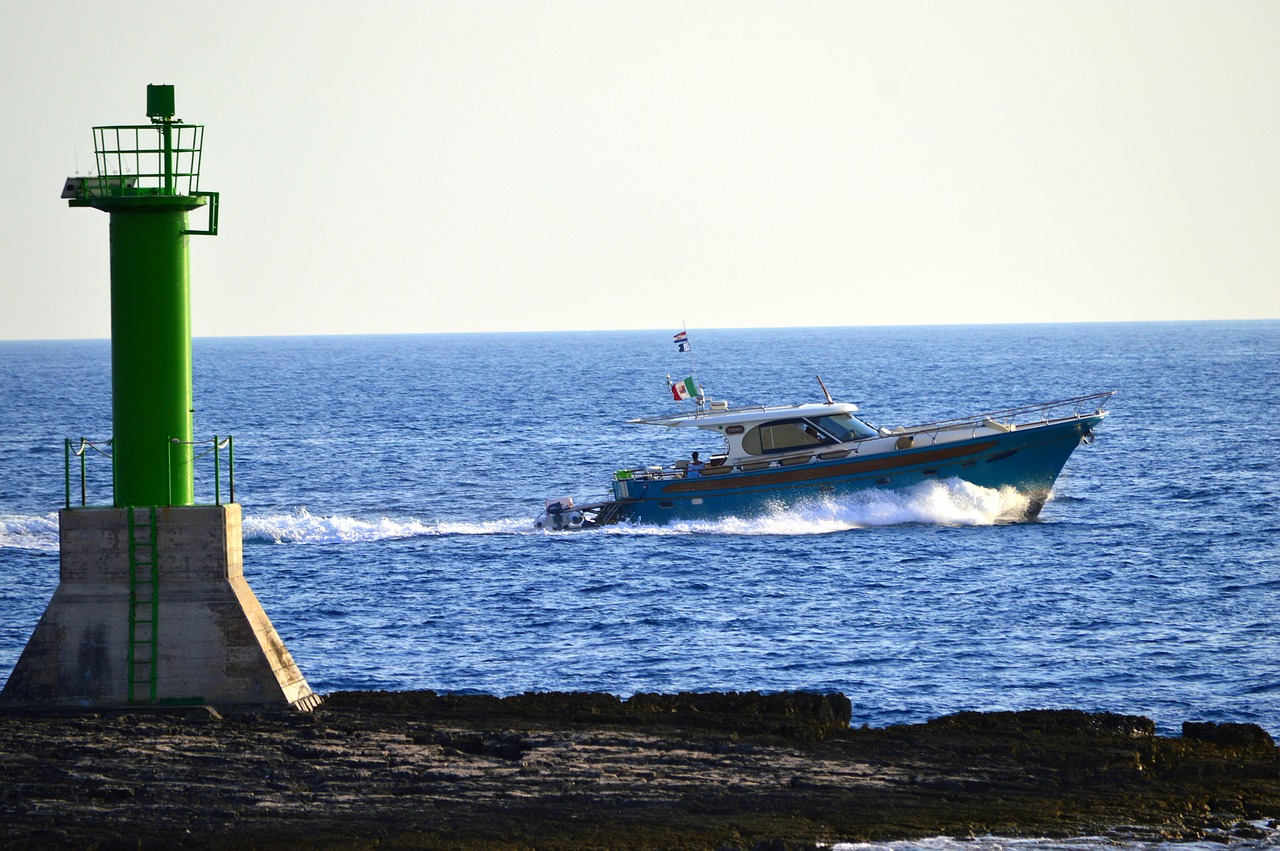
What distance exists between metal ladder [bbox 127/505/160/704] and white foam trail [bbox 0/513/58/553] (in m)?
18.9

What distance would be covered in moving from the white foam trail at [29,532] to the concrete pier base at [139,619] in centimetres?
1866

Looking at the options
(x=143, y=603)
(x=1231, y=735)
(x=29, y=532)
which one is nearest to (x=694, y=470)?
(x=29, y=532)

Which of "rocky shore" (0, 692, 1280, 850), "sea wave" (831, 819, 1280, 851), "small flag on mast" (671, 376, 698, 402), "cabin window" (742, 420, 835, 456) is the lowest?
"sea wave" (831, 819, 1280, 851)

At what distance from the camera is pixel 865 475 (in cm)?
3447

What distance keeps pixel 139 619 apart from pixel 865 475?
854 inches

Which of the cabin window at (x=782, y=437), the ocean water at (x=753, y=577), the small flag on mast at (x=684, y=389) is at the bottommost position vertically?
the ocean water at (x=753, y=577)

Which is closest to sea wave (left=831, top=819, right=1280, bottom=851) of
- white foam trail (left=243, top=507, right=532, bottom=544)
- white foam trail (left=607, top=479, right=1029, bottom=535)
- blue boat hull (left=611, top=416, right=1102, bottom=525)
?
blue boat hull (left=611, top=416, right=1102, bottom=525)

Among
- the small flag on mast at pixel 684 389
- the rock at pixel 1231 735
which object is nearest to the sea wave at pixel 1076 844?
the rock at pixel 1231 735

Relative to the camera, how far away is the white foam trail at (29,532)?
33503mm

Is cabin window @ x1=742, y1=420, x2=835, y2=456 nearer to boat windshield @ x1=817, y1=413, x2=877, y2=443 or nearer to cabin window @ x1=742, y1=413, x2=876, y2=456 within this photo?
cabin window @ x1=742, y1=413, x2=876, y2=456

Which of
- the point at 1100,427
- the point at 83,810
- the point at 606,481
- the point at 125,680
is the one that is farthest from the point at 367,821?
the point at 1100,427

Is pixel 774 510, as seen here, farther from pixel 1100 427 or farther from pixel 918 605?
pixel 1100 427

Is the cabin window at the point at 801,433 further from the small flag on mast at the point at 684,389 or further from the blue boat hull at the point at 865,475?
the small flag on mast at the point at 684,389

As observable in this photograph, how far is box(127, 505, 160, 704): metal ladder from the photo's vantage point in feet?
49.7
